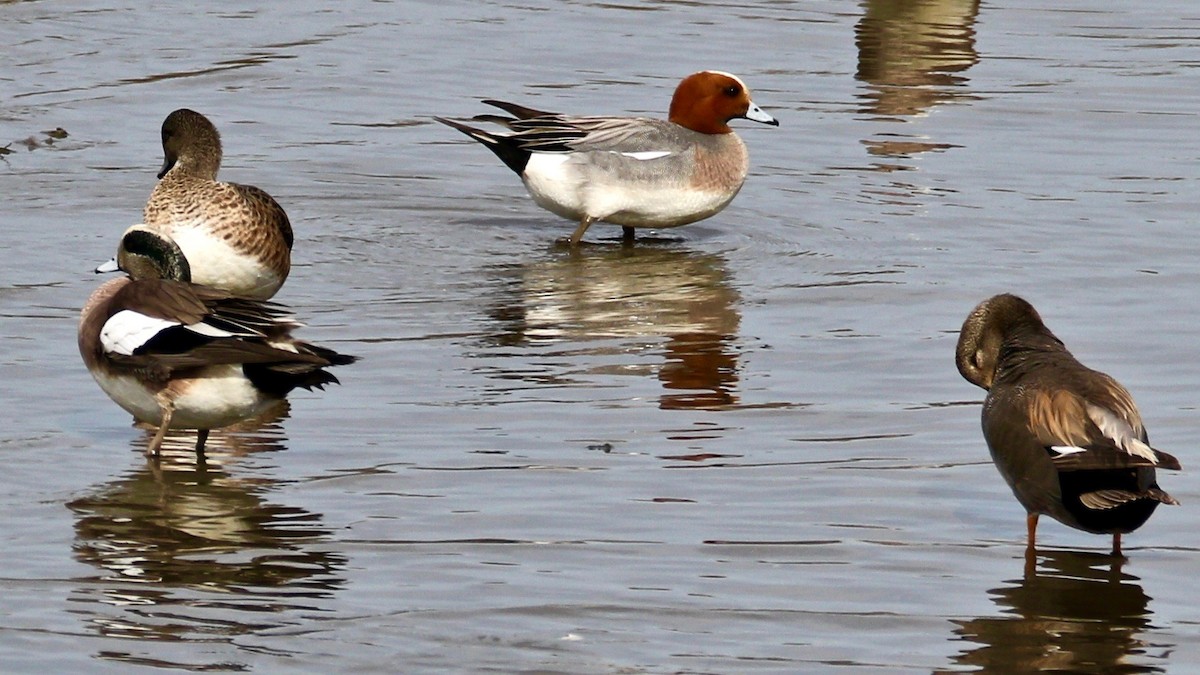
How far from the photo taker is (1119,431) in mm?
Result: 5535

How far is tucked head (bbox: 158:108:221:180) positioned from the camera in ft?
30.6

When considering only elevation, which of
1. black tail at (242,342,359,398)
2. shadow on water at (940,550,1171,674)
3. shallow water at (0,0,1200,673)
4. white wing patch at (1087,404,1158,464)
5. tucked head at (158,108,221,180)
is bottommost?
shadow on water at (940,550,1171,674)

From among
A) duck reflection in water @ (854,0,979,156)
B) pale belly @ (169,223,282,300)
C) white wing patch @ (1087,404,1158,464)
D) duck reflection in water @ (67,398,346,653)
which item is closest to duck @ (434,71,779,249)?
duck reflection in water @ (854,0,979,156)

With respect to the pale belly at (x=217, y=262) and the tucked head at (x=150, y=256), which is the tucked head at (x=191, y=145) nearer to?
the pale belly at (x=217, y=262)

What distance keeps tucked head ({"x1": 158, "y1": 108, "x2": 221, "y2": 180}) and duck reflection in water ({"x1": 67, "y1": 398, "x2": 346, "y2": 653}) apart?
103 inches

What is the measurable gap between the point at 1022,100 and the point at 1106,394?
7622 millimetres

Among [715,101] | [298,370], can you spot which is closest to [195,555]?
[298,370]

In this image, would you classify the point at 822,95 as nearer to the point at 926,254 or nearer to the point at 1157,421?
the point at 926,254

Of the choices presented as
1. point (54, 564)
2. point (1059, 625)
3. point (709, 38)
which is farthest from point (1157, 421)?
point (709, 38)

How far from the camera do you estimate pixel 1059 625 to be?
215 inches

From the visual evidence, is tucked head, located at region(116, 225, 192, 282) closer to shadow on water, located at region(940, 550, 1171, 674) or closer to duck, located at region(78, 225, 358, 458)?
duck, located at region(78, 225, 358, 458)

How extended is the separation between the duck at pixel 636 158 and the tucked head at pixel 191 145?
67.2 inches

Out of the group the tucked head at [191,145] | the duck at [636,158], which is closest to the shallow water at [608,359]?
the duck at [636,158]

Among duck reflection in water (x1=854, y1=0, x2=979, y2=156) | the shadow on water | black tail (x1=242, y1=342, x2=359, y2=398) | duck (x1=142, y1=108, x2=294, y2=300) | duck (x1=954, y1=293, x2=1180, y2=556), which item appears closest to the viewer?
the shadow on water
